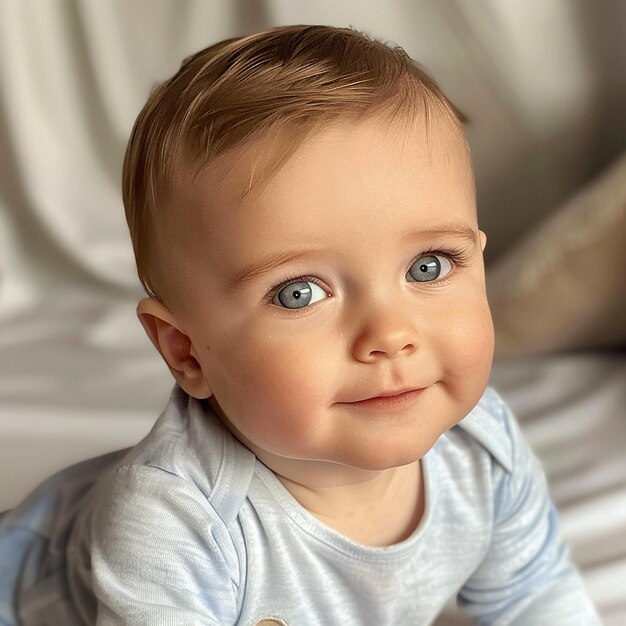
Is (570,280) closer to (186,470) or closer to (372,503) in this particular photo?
(372,503)

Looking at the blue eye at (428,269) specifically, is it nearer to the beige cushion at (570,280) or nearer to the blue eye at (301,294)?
the blue eye at (301,294)

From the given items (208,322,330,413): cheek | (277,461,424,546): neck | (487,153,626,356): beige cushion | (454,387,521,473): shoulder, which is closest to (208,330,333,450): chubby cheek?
(208,322,330,413): cheek

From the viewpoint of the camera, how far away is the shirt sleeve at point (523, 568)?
31.2 inches

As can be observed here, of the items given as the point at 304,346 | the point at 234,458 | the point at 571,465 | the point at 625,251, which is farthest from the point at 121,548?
the point at 625,251

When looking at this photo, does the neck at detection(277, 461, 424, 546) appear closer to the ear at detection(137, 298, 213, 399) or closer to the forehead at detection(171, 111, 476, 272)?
the ear at detection(137, 298, 213, 399)

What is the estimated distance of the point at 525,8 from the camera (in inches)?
50.6

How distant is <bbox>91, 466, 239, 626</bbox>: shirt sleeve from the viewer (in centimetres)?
64

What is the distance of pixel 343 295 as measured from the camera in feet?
1.90

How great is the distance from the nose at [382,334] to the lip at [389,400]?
0.03m

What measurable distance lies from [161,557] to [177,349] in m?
Result: 0.14

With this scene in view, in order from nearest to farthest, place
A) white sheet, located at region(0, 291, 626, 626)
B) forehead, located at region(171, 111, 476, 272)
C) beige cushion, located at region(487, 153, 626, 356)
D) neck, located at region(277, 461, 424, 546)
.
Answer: forehead, located at region(171, 111, 476, 272), neck, located at region(277, 461, 424, 546), white sheet, located at region(0, 291, 626, 626), beige cushion, located at region(487, 153, 626, 356)

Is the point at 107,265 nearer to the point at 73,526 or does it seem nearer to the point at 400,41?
the point at 400,41

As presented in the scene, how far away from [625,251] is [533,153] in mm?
300

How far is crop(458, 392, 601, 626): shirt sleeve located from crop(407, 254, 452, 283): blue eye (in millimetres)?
240
